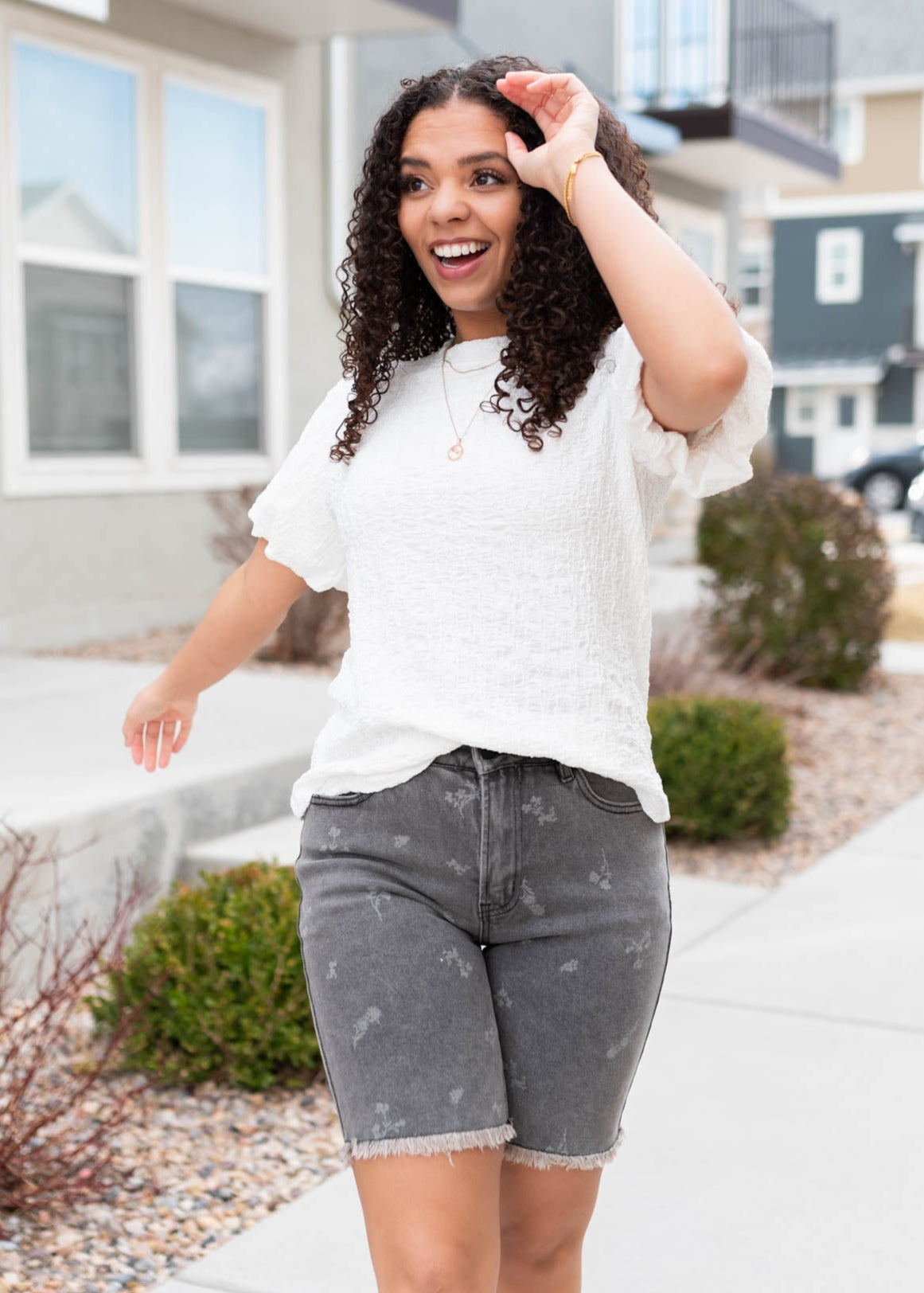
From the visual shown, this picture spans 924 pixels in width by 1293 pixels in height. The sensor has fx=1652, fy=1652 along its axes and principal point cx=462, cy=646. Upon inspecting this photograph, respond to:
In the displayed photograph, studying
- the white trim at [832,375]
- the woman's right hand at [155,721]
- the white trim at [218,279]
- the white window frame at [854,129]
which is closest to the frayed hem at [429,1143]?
the woman's right hand at [155,721]

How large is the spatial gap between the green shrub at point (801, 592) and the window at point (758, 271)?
26925mm

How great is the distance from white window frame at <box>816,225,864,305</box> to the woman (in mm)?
33758

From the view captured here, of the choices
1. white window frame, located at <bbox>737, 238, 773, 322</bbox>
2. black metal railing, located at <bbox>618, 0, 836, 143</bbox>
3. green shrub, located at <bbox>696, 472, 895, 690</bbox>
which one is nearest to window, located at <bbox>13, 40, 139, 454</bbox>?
green shrub, located at <bbox>696, 472, 895, 690</bbox>

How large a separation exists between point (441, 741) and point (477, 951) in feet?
0.87

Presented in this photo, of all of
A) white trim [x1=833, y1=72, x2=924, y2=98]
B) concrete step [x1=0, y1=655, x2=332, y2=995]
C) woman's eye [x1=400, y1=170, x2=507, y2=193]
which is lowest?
concrete step [x1=0, y1=655, x2=332, y2=995]

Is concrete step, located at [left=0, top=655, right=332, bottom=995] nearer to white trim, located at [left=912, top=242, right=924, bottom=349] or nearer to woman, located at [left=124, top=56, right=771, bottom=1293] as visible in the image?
woman, located at [left=124, top=56, right=771, bottom=1293]

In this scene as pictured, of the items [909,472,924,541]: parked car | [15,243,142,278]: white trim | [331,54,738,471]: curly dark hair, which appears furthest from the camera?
[909,472,924,541]: parked car

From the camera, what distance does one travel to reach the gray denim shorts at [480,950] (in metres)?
1.88

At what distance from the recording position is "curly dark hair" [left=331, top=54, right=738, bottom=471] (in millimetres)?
1941

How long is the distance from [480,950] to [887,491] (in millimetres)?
25424

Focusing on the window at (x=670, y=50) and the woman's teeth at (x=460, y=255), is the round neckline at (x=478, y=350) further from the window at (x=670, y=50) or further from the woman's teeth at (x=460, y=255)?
the window at (x=670, y=50)

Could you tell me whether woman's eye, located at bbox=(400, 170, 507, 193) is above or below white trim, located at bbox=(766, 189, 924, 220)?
below

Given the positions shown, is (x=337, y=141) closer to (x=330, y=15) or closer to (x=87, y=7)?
(x=330, y=15)

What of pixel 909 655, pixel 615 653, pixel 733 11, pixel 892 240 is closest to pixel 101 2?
pixel 615 653
